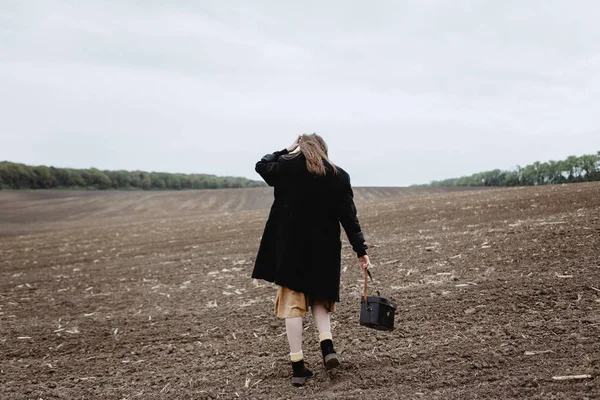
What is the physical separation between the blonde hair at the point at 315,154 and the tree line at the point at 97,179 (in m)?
62.3

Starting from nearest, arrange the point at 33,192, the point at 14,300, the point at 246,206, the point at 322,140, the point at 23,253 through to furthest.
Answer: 1. the point at 322,140
2. the point at 14,300
3. the point at 23,253
4. the point at 246,206
5. the point at 33,192

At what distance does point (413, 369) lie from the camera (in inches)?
158

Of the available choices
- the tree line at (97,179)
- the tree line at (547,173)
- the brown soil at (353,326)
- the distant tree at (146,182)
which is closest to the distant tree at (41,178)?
the tree line at (97,179)

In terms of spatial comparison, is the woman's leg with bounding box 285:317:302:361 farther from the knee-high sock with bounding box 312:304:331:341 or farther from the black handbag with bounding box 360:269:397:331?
the black handbag with bounding box 360:269:397:331

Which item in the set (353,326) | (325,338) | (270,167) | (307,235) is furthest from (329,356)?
(270,167)

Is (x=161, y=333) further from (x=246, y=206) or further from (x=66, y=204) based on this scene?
(x=66, y=204)

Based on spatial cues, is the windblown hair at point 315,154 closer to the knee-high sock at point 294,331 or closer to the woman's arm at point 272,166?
the woman's arm at point 272,166

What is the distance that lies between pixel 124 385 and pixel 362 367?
2.45 metres

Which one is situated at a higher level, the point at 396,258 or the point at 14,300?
the point at 396,258

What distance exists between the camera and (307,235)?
3893mm

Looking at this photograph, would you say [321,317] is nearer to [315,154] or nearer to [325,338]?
[325,338]

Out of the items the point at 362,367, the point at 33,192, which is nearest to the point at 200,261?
the point at 362,367

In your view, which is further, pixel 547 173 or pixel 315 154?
pixel 547 173

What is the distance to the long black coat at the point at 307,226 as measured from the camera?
12.6ft
